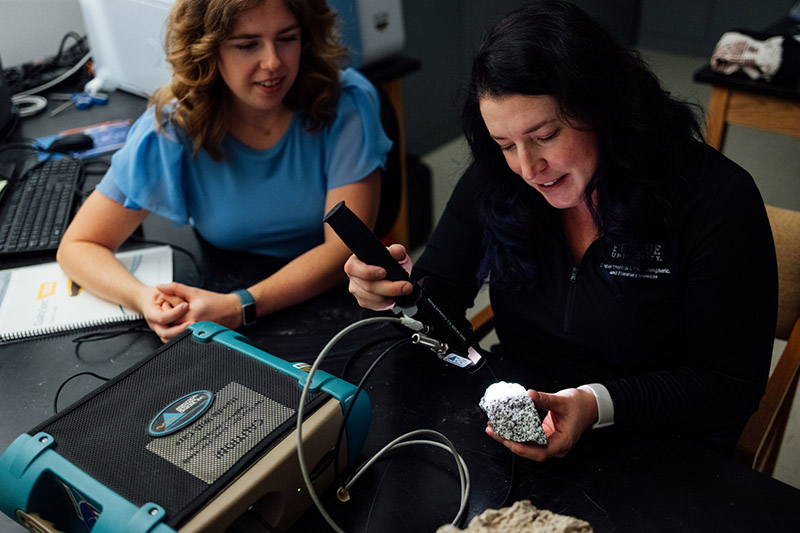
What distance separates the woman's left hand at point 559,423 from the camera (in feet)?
3.01

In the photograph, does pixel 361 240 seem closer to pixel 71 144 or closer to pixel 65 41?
pixel 71 144

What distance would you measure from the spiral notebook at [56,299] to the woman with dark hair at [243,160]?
0.10ft

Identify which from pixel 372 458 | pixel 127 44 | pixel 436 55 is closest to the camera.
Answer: pixel 372 458

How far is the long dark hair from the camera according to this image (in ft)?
3.23

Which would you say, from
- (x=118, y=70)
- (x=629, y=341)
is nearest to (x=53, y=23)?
(x=118, y=70)

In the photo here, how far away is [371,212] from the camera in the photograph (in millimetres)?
1530

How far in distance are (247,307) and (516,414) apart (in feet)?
1.90

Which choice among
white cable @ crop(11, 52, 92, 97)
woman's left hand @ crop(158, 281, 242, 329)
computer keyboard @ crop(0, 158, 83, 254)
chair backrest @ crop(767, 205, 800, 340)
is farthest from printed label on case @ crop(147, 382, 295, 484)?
white cable @ crop(11, 52, 92, 97)

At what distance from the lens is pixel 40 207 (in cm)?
163

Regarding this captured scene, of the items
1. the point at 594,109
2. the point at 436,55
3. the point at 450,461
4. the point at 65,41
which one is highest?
the point at 594,109

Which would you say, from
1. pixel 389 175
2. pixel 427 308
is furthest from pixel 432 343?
pixel 389 175

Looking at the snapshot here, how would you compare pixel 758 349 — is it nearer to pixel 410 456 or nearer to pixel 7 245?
pixel 410 456

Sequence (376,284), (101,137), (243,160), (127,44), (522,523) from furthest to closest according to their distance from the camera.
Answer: (127,44)
(101,137)
(243,160)
(376,284)
(522,523)

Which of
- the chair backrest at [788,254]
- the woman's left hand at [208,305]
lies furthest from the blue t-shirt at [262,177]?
the chair backrest at [788,254]
